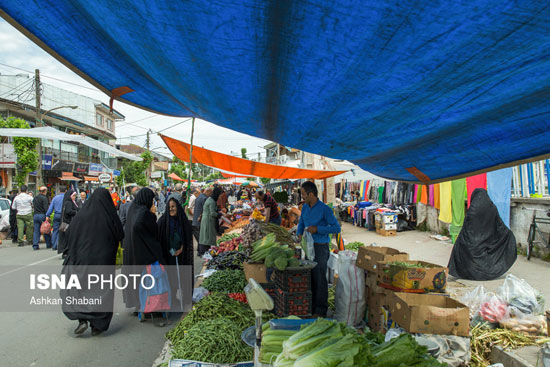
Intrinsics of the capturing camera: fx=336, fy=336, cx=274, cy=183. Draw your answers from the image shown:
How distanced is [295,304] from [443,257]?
22.4 feet

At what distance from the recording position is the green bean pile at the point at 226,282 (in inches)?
196

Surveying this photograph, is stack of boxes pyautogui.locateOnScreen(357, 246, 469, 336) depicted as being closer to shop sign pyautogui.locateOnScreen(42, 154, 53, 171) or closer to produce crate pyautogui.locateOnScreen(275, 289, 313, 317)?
produce crate pyautogui.locateOnScreen(275, 289, 313, 317)

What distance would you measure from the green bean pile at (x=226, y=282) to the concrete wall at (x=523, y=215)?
25.2 ft

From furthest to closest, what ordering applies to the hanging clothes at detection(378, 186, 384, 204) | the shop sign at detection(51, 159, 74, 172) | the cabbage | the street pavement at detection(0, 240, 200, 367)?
the shop sign at detection(51, 159, 74, 172), the hanging clothes at detection(378, 186, 384, 204), the street pavement at detection(0, 240, 200, 367), the cabbage

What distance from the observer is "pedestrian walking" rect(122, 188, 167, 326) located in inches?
191

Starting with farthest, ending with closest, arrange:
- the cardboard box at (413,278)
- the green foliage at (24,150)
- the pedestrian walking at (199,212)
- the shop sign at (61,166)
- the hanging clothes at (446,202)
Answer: the shop sign at (61,166) < the green foliage at (24,150) < the hanging clothes at (446,202) < the pedestrian walking at (199,212) < the cardboard box at (413,278)

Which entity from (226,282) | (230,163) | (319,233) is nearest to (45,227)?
(230,163)

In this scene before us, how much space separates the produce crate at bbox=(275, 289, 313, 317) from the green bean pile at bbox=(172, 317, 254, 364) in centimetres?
76

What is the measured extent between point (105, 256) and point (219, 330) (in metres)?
2.35

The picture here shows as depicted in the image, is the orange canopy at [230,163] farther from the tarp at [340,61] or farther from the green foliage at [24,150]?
the green foliage at [24,150]

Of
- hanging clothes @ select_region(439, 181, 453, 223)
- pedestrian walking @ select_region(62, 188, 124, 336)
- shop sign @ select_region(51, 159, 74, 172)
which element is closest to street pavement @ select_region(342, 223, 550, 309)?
hanging clothes @ select_region(439, 181, 453, 223)

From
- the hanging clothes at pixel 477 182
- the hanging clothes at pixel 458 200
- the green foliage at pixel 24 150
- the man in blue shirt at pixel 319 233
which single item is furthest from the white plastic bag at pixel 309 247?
the green foliage at pixel 24 150

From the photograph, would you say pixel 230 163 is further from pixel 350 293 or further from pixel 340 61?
pixel 340 61

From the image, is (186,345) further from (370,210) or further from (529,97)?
(370,210)
